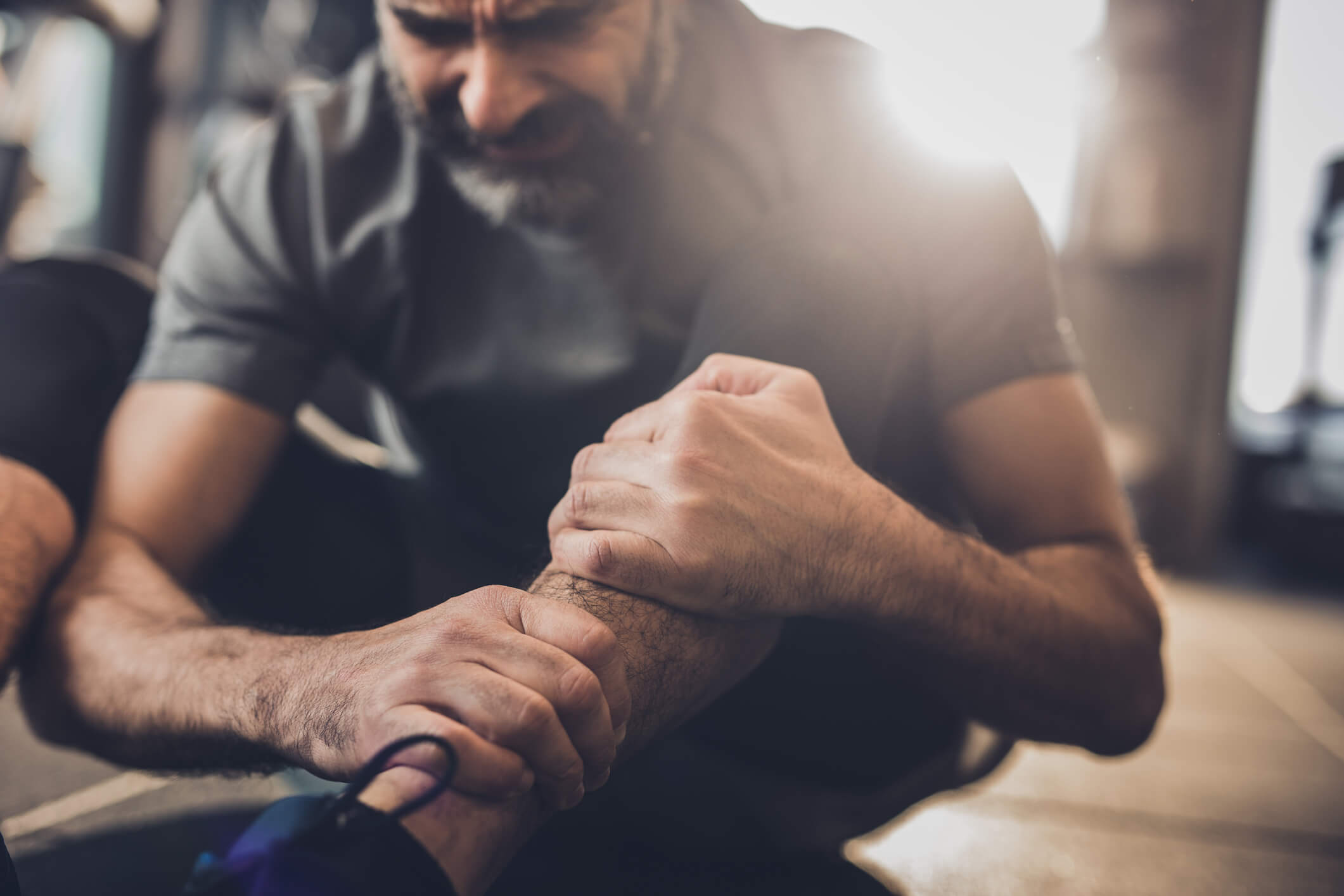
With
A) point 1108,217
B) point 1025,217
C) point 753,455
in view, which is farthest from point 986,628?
point 1108,217

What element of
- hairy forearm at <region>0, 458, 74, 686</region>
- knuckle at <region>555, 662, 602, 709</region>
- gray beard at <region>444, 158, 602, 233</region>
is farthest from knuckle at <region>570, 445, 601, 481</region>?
hairy forearm at <region>0, 458, 74, 686</region>

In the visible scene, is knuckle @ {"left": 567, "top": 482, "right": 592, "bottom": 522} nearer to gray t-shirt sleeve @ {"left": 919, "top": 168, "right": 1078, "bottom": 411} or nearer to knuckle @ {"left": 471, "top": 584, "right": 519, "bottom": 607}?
knuckle @ {"left": 471, "top": 584, "right": 519, "bottom": 607}

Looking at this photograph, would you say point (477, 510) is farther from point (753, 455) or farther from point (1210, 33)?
point (1210, 33)

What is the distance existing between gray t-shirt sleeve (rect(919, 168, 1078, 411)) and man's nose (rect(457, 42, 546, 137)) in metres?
0.27

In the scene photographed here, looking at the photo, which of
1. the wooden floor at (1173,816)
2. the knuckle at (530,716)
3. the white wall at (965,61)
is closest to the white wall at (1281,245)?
the wooden floor at (1173,816)

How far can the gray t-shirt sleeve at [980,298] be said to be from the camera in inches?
21.0

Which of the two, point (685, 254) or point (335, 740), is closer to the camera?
point (335, 740)

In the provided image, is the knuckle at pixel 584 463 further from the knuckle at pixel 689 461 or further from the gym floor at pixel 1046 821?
the gym floor at pixel 1046 821

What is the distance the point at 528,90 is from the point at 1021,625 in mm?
440

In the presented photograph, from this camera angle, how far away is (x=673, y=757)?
555mm

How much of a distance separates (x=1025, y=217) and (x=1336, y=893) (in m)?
0.51

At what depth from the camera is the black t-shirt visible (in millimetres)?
530

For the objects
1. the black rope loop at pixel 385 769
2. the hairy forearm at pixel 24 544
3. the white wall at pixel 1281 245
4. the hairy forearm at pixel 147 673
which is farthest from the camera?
the white wall at pixel 1281 245

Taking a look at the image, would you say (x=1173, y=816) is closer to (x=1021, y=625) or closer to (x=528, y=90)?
(x=1021, y=625)
